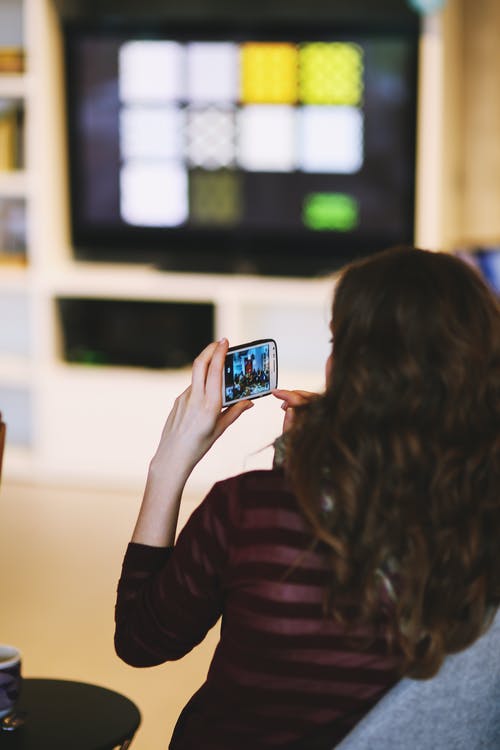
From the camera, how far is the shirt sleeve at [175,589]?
3.94 ft

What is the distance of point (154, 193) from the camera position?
4809 mm

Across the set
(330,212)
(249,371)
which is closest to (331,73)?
(330,212)

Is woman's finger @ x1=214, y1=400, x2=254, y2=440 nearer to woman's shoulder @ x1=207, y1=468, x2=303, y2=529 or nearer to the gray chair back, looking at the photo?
woman's shoulder @ x1=207, y1=468, x2=303, y2=529

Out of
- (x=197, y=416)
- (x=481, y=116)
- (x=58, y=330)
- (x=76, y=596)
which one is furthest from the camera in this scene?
(x=481, y=116)

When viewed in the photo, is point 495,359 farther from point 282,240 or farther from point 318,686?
point 282,240

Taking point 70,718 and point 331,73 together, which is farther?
point 331,73

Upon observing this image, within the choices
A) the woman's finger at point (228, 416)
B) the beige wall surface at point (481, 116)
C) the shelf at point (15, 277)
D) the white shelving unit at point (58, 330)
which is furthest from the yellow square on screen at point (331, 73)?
the woman's finger at point (228, 416)

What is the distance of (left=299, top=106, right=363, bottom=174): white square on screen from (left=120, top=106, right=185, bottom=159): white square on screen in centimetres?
48

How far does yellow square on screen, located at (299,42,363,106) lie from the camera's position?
4.54 metres

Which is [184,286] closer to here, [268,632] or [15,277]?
[15,277]

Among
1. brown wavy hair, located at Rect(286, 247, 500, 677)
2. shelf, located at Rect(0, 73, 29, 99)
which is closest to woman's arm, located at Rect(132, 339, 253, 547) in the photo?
brown wavy hair, located at Rect(286, 247, 500, 677)

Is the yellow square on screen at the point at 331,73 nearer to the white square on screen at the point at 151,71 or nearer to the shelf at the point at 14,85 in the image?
the white square on screen at the point at 151,71

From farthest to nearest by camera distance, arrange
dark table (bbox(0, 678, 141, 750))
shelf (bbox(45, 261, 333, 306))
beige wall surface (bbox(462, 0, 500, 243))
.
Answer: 1. beige wall surface (bbox(462, 0, 500, 243))
2. shelf (bbox(45, 261, 333, 306))
3. dark table (bbox(0, 678, 141, 750))

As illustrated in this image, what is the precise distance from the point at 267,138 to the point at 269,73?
0.24m
